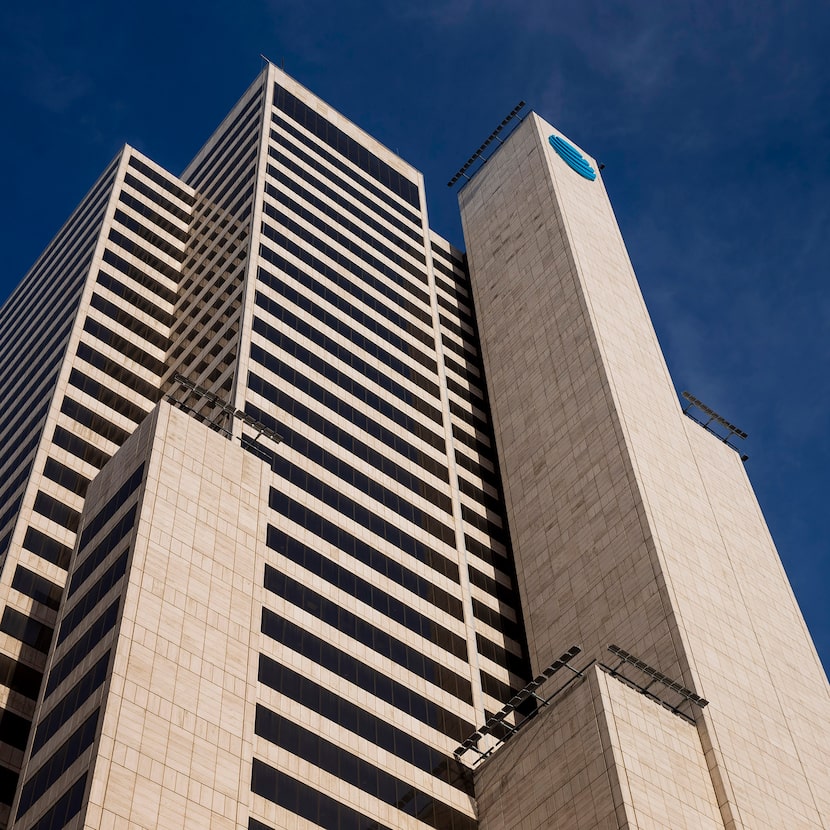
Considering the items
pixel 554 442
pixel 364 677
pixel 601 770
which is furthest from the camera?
pixel 554 442

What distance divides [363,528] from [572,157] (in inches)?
2925

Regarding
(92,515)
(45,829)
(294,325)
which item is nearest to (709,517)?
(294,325)

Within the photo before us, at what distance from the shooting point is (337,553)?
94.8 meters

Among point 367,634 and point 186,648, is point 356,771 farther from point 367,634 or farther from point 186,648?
point 186,648

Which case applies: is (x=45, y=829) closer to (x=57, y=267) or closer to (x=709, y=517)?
(x=709, y=517)

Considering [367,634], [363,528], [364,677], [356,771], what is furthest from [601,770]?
[363,528]

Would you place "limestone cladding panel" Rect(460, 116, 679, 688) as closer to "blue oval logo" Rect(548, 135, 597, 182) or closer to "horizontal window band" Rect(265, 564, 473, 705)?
"blue oval logo" Rect(548, 135, 597, 182)

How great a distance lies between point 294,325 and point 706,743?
52.4m

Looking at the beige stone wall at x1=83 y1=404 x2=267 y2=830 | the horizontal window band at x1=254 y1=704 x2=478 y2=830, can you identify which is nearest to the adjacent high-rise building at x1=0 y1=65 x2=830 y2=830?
the beige stone wall at x1=83 y1=404 x2=267 y2=830

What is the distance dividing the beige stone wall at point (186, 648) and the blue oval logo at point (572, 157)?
8082 cm

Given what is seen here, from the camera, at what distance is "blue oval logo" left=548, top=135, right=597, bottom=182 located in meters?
155

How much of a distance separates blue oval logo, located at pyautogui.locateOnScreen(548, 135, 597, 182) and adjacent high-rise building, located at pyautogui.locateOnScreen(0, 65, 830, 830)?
61cm

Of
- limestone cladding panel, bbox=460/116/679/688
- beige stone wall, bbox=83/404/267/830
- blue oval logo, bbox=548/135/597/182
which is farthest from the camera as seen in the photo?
blue oval logo, bbox=548/135/597/182

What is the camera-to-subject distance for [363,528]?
9969 cm
